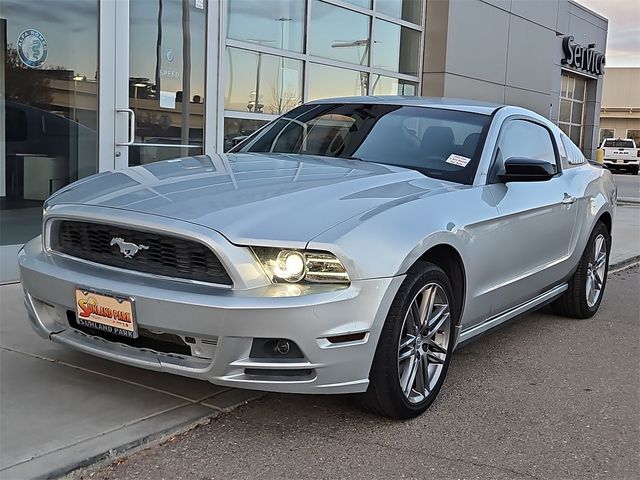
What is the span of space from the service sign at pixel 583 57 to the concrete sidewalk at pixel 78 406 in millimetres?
20775

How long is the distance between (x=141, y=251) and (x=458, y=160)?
1980 millimetres

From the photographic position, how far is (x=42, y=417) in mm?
3471

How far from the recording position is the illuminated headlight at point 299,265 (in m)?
3.19

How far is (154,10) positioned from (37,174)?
205 centimetres

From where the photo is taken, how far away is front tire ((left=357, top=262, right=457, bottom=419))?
3.43m

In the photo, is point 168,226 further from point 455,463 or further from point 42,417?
point 455,463

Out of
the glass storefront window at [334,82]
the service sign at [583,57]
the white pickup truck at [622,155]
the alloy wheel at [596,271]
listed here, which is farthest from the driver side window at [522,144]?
the white pickup truck at [622,155]

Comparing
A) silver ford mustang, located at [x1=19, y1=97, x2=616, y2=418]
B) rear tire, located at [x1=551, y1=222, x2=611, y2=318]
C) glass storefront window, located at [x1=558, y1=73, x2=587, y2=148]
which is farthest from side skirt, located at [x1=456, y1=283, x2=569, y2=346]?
glass storefront window, located at [x1=558, y1=73, x2=587, y2=148]

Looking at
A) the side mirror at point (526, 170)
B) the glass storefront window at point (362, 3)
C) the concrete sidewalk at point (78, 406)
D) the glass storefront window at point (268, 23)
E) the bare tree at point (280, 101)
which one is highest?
the glass storefront window at point (362, 3)

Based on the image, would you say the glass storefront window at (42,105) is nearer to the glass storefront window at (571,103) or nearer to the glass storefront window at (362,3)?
the glass storefront window at (362,3)

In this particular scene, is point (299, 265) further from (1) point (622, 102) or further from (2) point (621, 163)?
(1) point (622, 102)

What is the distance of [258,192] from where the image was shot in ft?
11.8

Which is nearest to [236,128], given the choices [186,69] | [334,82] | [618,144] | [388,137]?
[186,69]

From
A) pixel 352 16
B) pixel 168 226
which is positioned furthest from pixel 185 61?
pixel 168 226
